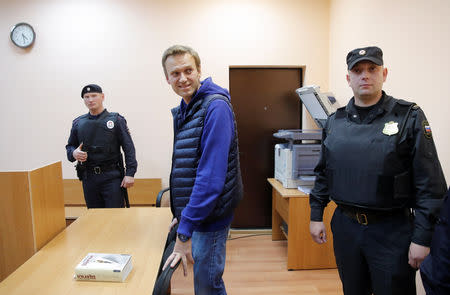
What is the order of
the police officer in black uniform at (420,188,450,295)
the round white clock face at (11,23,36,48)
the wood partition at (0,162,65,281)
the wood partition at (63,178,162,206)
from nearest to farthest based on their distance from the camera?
the police officer in black uniform at (420,188,450,295) → the wood partition at (0,162,65,281) → the round white clock face at (11,23,36,48) → the wood partition at (63,178,162,206)

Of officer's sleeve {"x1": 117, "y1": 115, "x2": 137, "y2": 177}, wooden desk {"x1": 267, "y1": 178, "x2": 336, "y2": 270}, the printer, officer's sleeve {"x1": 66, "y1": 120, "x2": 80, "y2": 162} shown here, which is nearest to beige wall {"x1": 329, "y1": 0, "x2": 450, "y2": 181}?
the printer

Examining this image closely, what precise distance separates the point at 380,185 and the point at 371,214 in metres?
0.15

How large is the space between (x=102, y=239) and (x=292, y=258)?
173 cm

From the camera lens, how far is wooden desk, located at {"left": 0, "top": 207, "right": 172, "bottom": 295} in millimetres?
1171

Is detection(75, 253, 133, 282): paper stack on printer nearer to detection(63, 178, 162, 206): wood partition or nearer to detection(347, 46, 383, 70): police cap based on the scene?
detection(347, 46, 383, 70): police cap

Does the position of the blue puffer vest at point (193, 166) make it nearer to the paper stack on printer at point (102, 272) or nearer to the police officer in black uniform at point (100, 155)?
the paper stack on printer at point (102, 272)

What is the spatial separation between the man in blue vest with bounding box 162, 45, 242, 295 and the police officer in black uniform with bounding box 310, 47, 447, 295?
1.85 feet

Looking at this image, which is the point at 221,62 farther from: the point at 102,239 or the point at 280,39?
the point at 102,239

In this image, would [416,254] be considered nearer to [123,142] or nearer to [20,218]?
[20,218]

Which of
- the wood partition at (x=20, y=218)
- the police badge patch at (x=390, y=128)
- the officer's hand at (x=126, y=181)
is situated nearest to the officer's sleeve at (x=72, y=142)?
the officer's hand at (x=126, y=181)

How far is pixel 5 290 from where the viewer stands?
3.77 ft

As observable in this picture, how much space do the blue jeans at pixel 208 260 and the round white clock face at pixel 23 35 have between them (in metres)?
3.22

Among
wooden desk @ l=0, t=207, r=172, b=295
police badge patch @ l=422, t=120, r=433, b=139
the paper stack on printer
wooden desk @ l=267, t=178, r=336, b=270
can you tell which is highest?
police badge patch @ l=422, t=120, r=433, b=139

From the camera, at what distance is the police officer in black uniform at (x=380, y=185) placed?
4.05 feet
